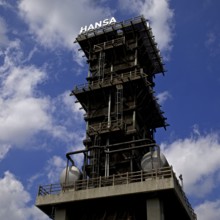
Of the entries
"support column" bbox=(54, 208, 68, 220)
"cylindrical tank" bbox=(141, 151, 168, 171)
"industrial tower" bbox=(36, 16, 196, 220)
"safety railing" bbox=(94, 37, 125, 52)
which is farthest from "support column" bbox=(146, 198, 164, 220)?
"safety railing" bbox=(94, 37, 125, 52)

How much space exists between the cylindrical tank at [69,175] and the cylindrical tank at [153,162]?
7.76m

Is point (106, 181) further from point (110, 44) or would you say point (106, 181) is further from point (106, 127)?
point (110, 44)

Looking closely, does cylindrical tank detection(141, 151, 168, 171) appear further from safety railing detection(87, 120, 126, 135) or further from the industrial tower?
safety railing detection(87, 120, 126, 135)

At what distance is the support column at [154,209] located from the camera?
124 ft

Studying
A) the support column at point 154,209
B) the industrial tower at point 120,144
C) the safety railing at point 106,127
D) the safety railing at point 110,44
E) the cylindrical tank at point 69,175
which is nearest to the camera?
the support column at point 154,209

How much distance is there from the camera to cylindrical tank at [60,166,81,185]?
4400cm

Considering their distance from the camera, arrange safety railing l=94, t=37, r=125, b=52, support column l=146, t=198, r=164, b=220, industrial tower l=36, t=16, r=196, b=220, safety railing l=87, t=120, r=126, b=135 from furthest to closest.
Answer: safety railing l=94, t=37, r=125, b=52 → safety railing l=87, t=120, r=126, b=135 → industrial tower l=36, t=16, r=196, b=220 → support column l=146, t=198, r=164, b=220

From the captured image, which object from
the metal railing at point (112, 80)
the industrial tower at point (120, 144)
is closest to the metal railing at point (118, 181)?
the industrial tower at point (120, 144)

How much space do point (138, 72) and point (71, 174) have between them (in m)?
18.0

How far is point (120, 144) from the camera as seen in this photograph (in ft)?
150

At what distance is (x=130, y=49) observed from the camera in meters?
59.6

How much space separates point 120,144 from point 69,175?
21.7 ft

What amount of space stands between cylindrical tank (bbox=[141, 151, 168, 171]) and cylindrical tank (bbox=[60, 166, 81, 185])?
776 cm

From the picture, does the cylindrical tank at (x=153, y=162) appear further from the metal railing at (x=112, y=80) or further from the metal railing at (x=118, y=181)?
the metal railing at (x=112, y=80)
